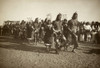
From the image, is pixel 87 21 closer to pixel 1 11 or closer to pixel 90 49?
pixel 90 49

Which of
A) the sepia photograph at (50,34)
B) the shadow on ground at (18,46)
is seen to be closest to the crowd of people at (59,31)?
the sepia photograph at (50,34)

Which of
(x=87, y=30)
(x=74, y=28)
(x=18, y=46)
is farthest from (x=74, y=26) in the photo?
(x=18, y=46)

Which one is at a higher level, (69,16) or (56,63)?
(69,16)

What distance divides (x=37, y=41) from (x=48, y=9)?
0.66 metres

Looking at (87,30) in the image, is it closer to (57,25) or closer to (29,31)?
(57,25)

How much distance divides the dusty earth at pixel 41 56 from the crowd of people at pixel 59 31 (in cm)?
13

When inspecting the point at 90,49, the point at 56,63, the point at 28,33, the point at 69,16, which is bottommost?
the point at 56,63

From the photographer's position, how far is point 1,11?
14.9ft

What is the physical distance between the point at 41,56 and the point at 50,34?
461 millimetres

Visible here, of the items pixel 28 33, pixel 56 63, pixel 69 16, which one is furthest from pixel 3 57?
pixel 69 16

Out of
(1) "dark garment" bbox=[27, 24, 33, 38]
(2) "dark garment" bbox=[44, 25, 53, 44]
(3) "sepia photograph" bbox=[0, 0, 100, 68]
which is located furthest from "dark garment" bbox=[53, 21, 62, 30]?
(1) "dark garment" bbox=[27, 24, 33, 38]

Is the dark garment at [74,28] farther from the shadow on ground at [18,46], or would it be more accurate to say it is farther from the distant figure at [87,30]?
the shadow on ground at [18,46]

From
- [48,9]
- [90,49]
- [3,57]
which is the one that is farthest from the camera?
[3,57]

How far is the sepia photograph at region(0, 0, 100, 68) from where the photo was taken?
379 centimetres
